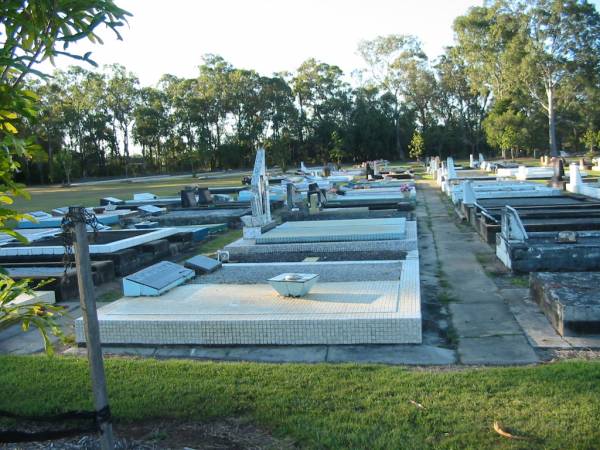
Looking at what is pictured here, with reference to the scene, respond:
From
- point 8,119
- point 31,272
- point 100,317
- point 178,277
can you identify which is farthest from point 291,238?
point 8,119

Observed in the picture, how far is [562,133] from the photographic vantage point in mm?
57594

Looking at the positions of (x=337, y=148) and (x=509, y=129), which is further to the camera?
(x=337, y=148)

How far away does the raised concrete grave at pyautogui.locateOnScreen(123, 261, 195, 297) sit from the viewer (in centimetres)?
699

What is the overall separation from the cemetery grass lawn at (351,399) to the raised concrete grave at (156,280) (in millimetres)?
2046

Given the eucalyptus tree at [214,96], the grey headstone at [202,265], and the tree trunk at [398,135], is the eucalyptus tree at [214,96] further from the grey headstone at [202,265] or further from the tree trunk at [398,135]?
the grey headstone at [202,265]

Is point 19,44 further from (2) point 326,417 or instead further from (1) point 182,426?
(2) point 326,417

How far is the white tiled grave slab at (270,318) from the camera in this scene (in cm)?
540

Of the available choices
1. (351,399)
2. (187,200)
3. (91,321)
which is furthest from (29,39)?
(187,200)

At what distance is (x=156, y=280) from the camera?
7.23 m

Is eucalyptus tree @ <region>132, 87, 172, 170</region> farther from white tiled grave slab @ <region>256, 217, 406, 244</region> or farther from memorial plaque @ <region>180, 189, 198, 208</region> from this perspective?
white tiled grave slab @ <region>256, 217, 406, 244</region>

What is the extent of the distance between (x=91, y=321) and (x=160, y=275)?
4392 mm

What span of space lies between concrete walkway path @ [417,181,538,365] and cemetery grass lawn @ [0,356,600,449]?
0.51 meters

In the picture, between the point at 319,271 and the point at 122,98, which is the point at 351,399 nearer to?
the point at 319,271

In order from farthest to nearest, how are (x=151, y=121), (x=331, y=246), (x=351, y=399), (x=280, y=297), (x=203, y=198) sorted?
(x=151, y=121) < (x=203, y=198) < (x=331, y=246) < (x=280, y=297) < (x=351, y=399)
